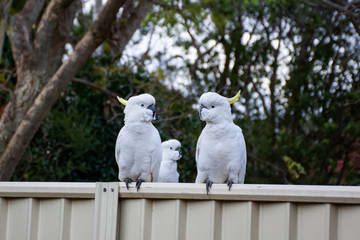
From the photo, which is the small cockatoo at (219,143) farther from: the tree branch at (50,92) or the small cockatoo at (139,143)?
the tree branch at (50,92)

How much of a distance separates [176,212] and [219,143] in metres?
0.50

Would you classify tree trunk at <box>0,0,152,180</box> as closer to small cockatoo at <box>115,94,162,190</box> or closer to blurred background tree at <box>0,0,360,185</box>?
blurred background tree at <box>0,0,360,185</box>

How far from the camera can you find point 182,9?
202 inches

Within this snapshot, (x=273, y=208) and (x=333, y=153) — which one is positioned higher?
(x=333, y=153)

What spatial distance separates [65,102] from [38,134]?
46 centimetres

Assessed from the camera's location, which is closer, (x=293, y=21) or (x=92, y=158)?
(x=92, y=158)

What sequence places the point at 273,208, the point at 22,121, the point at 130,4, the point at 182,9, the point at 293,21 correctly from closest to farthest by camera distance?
the point at 273,208 < the point at 22,121 < the point at 182,9 < the point at 130,4 < the point at 293,21

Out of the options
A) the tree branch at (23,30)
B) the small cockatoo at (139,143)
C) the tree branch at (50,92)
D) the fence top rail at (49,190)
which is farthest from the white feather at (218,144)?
the tree branch at (23,30)

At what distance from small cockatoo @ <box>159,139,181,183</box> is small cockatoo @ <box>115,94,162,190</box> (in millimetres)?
412

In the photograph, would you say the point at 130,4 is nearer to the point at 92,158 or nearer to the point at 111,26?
the point at 111,26

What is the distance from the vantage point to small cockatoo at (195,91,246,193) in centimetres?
265

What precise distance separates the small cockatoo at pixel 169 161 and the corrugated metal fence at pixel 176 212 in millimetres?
781

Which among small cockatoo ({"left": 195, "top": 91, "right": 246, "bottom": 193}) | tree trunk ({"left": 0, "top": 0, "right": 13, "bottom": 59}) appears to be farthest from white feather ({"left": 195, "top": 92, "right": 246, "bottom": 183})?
tree trunk ({"left": 0, "top": 0, "right": 13, "bottom": 59})

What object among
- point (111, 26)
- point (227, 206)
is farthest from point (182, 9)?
point (227, 206)
